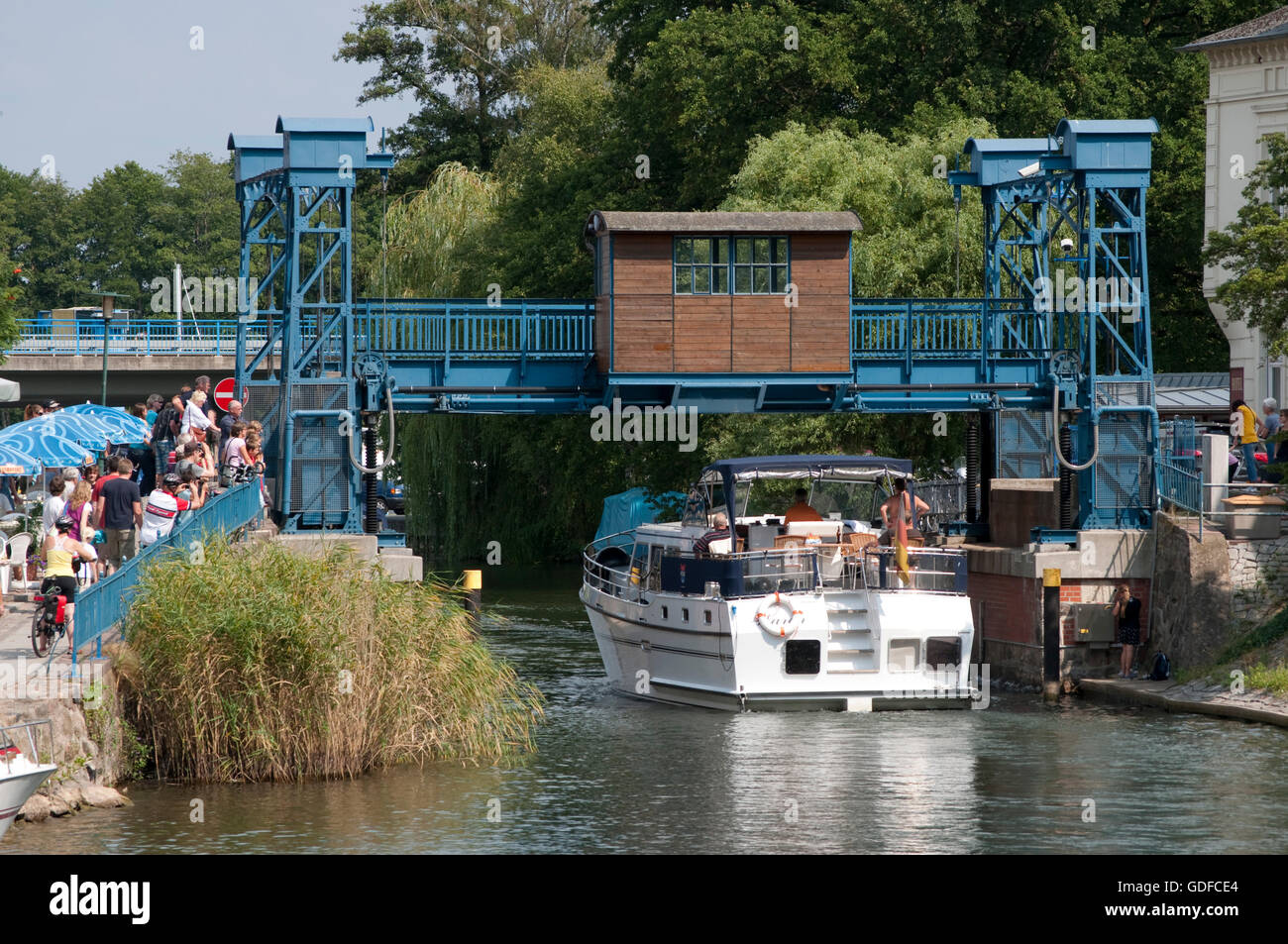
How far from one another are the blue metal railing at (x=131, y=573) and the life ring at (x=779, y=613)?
7.19 m

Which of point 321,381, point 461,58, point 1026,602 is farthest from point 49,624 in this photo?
point 461,58

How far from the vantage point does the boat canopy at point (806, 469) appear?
1130 inches

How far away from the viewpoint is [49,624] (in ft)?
65.2

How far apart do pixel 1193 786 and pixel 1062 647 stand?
9104 mm

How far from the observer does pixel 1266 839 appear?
1864 centimetres

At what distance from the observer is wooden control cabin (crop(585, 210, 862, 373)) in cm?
3016

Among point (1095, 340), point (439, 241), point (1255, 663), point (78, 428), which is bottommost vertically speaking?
point (1255, 663)

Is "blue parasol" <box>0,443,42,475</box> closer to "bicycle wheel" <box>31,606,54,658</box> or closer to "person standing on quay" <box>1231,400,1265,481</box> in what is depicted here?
"bicycle wheel" <box>31,606,54,658</box>

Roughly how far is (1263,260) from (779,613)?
9274 millimetres

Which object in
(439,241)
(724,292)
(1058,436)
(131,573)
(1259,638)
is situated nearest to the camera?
(131,573)

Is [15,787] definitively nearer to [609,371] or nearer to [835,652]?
[835,652]

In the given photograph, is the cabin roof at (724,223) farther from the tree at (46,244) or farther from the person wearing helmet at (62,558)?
the tree at (46,244)

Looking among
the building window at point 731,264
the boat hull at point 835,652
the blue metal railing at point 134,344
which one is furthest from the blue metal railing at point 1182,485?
the blue metal railing at point 134,344
